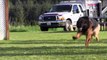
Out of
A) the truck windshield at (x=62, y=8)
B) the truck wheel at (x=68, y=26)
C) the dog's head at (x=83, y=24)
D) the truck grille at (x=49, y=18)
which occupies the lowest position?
the truck wheel at (x=68, y=26)

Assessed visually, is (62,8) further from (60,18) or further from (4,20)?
(4,20)

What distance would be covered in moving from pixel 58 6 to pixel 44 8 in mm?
22893

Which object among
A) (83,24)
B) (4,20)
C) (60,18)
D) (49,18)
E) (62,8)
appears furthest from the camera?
(62,8)

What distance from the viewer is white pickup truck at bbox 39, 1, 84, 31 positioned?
27.9 metres

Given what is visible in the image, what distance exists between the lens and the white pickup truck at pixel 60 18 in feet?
91.4

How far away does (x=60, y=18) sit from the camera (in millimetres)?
27719

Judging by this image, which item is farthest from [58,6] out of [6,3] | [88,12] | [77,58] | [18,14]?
[77,58]

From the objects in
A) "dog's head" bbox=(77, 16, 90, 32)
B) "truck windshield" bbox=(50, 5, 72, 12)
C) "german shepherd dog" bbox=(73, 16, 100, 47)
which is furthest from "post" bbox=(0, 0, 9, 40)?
"truck windshield" bbox=(50, 5, 72, 12)

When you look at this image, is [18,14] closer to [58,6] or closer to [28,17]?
[28,17]

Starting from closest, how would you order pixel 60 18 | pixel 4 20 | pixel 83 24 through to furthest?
pixel 83 24
pixel 4 20
pixel 60 18

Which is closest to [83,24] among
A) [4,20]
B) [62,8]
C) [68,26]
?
[4,20]

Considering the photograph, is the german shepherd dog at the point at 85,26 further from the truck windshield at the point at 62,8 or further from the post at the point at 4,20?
the truck windshield at the point at 62,8

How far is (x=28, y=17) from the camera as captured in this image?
50625 millimetres

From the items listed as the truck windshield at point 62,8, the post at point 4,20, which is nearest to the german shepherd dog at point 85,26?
the post at point 4,20
